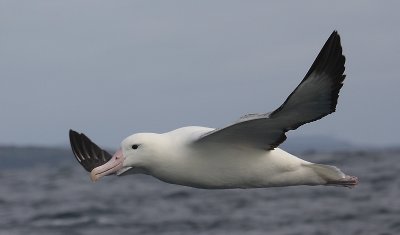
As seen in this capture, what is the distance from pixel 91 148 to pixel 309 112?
12.2 feet

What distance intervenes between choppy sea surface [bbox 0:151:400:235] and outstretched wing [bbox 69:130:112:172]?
36.7 ft

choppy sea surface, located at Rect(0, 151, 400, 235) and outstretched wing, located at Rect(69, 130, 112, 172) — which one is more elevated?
choppy sea surface, located at Rect(0, 151, 400, 235)

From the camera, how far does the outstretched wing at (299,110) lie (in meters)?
8.48

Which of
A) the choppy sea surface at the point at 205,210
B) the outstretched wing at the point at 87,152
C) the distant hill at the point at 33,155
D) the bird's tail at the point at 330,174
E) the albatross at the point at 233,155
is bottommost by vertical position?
the bird's tail at the point at 330,174

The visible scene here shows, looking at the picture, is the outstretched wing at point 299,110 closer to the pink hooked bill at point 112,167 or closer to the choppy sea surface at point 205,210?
the pink hooked bill at point 112,167

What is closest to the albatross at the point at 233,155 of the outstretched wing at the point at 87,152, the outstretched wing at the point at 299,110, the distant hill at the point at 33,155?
the outstretched wing at the point at 299,110

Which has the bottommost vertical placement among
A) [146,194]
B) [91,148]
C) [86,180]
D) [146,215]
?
[91,148]

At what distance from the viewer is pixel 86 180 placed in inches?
1791

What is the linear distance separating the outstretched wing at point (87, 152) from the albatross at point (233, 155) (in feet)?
5.59

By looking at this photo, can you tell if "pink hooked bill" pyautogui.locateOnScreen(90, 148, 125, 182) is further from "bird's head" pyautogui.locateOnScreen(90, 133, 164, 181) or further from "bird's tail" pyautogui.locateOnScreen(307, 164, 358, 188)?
"bird's tail" pyautogui.locateOnScreen(307, 164, 358, 188)

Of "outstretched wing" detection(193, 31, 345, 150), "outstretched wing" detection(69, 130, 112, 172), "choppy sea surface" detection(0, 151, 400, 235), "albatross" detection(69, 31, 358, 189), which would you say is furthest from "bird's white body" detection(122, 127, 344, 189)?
"choppy sea surface" detection(0, 151, 400, 235)

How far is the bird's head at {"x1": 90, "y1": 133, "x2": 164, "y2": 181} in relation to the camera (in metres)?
9.45

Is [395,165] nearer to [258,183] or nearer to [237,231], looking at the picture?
[237,231]

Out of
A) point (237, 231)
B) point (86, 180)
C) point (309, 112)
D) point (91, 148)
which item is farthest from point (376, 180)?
point (309, 112)
